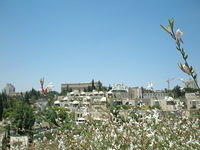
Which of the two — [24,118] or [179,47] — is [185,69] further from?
[24,118]

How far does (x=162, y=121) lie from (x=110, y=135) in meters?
0.97

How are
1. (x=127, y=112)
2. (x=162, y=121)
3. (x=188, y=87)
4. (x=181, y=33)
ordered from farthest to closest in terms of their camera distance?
(x=127, y=112)
(x=162, y=121)
(x=188, y=87)
(x=181, y=33)

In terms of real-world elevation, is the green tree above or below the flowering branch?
below

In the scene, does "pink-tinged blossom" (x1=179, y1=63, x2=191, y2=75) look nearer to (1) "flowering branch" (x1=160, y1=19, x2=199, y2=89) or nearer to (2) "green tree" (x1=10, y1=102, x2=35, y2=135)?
(1) "flowering branch" (x1=160, y1=19, x2=199, y2=89)

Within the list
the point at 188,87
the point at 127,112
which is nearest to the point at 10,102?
the point at 127,112

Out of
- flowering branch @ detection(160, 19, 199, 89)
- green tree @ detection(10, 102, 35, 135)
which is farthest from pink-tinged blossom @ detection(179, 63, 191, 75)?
green tree @ detection(10, 102, 35, 135)

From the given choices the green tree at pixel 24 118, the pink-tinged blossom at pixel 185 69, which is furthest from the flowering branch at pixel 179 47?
the green tree at pixel 24 118

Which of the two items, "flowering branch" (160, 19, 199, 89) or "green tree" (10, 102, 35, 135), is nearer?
"flowering branch" (160, 19, 199, 89)

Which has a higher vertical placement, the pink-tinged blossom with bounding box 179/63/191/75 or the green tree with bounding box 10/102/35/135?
the pink-tinged blossom with bounding box 179/63/191/75

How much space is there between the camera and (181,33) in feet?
5.02

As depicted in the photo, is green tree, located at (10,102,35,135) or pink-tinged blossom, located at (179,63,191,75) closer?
pink-tinged blossom, located at (179,63,191,75)

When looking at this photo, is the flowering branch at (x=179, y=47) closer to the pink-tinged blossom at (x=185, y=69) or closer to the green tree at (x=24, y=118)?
the pink-tinged blossom at (x=185, y=69)

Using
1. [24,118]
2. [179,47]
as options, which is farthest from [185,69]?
[24,118]

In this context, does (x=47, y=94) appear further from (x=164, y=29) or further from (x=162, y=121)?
(x=162, y=121)
